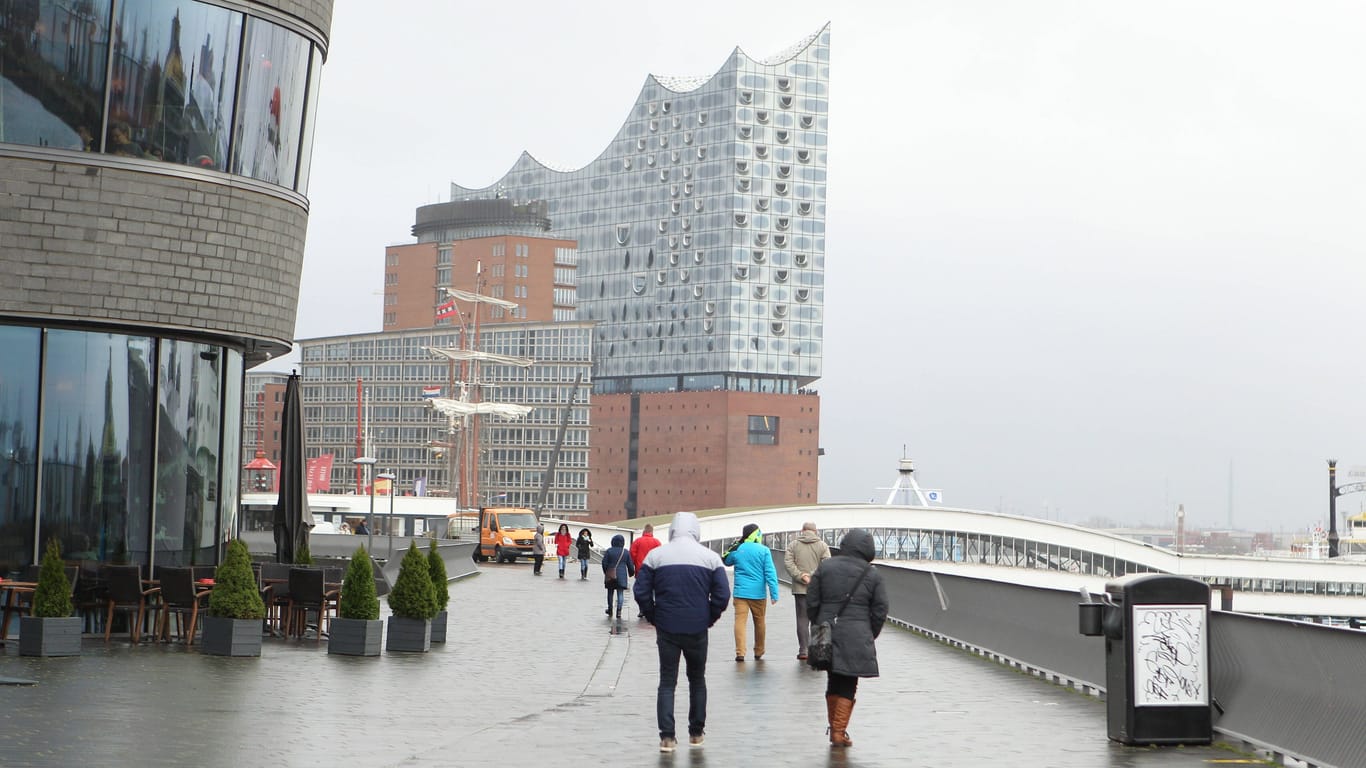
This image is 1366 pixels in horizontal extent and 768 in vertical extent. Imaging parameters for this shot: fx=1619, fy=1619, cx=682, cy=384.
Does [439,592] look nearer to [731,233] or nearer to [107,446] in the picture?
[107,446]

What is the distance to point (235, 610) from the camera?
1667 cm

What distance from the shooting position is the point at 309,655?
684 inches

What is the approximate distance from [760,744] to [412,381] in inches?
6149

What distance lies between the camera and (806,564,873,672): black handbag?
36.9 feet

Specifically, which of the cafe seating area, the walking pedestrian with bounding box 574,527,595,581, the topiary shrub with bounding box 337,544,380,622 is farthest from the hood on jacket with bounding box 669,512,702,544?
the walking pedestrian with bounding box 574,527,595,581

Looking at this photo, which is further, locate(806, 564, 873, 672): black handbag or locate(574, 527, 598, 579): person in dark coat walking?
locate(574, 527, 598, 579): person in dark coat walking

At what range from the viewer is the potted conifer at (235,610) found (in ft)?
54.7

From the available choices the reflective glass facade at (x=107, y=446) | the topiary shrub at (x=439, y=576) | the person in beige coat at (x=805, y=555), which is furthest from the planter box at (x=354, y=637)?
the person in beige coat at (x=805, y=555)

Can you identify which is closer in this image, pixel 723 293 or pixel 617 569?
pixel 617 569

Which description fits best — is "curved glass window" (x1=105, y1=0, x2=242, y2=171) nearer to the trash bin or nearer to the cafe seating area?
the cafe seating area

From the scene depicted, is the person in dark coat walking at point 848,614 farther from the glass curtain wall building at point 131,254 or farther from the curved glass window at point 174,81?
the curved glass window at point 174,81

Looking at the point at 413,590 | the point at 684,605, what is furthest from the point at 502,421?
the point at 684,605

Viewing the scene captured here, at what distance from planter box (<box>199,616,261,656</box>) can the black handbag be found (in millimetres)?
7564

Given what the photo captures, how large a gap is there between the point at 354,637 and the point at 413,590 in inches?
38.7
